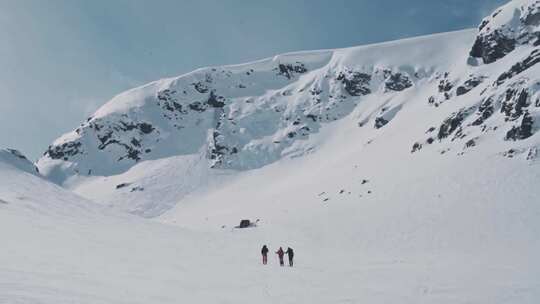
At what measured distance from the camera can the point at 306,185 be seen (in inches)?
3177

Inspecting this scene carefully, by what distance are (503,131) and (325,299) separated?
5102cm

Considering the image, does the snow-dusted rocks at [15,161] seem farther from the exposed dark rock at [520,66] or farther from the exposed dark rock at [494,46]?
the exposed dark rock at [494,46]

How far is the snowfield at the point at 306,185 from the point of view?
17.2m

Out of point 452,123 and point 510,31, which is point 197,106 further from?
point 452,123

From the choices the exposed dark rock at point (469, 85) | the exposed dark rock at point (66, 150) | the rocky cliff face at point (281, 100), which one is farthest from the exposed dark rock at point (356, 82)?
the exposed dark rock at point (66, 150)

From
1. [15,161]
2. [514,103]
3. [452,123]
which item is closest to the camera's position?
[514,103]

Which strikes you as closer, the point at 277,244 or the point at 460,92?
the point at 277,244

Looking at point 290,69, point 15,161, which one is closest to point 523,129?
point 15,161

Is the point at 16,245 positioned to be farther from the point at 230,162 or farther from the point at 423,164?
the point at 230,162

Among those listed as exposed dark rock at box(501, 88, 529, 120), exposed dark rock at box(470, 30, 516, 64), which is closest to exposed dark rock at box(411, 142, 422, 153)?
exposed dark rock at box(501, 88, 529, 120)

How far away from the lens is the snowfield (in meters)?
17.2

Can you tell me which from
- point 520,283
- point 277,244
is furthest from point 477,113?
point 520,283

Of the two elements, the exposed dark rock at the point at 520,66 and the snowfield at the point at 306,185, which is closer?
the snowfield at the point at 306,185

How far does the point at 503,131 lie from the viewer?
57.3 meters
